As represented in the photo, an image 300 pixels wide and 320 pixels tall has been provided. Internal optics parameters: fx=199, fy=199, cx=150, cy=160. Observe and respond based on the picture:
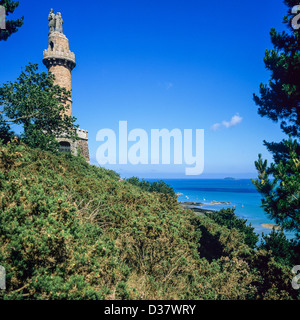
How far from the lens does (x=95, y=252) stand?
5.42 metres

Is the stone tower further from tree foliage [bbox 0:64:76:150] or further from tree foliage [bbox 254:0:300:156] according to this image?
tree foliage [bbox 254:0:300:156]

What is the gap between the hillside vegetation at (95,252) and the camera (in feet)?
13.0

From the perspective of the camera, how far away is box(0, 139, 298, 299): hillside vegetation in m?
3.95

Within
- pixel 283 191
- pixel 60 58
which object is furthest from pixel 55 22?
pixel 283 191

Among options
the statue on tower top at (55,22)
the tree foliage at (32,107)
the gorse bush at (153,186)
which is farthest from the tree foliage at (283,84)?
the statue on tower top at (55,22)

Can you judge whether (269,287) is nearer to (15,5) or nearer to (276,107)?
(276,107)

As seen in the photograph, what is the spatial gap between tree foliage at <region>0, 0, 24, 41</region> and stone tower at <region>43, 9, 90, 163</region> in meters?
11.6

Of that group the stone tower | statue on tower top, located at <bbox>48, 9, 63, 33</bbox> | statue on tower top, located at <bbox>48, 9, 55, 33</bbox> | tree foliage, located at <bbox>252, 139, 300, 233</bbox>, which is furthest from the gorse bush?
statue on tower top, located at <bbox>48, 9, 55, 33</bbox>

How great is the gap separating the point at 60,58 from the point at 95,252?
86.7ft

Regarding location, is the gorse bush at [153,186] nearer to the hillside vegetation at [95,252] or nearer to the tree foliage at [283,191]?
the hillside vegetation at [95,252]

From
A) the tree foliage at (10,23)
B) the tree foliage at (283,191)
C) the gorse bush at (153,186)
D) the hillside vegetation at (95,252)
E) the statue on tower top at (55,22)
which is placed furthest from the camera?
the gorse bush at (153,186)

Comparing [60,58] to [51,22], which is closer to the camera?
[60,58]

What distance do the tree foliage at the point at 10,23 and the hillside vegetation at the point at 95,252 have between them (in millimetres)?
8310

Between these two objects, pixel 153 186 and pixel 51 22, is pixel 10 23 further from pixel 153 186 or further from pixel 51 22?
pixel 153 186
